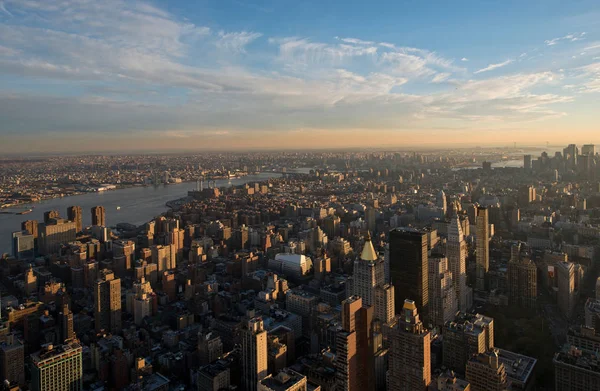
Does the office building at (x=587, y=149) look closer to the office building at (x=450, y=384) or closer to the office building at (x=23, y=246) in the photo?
the office building at (x=450, y=384)

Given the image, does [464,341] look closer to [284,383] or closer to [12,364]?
[284,383]

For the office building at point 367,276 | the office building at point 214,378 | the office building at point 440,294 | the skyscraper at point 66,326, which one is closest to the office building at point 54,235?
the skyscraper at point 66,326

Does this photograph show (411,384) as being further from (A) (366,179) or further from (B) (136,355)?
(A) (366,179)

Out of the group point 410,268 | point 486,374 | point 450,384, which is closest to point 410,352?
point 450,384

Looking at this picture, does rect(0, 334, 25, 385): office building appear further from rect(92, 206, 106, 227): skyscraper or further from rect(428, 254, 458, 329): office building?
rect(92, 206, 106, 227): skyscraper

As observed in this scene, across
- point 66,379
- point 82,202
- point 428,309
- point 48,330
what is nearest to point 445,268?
point 428,309
